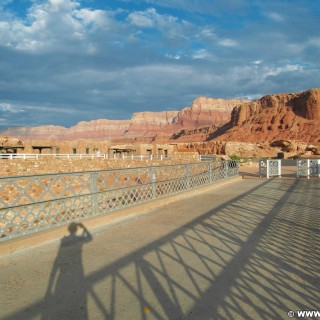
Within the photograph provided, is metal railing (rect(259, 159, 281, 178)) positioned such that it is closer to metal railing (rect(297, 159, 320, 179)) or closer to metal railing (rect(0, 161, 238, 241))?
metal railing (rect(297, 159, 320, 179))

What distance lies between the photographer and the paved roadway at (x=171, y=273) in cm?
334

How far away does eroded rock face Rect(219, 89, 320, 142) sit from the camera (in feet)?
334

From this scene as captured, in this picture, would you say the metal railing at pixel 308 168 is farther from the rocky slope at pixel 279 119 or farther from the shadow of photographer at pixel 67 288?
the rocky slope at pixel 279 119

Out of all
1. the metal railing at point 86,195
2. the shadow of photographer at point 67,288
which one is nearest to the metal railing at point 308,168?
the metal railing at point 86,195

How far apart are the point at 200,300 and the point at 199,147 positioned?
89.5 meters

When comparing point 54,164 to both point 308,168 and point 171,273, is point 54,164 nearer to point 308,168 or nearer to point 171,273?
point 308,168

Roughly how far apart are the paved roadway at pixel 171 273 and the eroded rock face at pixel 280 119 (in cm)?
9335

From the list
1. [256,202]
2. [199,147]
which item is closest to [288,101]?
[199,147]

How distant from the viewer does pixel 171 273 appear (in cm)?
428

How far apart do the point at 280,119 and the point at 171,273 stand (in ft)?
388

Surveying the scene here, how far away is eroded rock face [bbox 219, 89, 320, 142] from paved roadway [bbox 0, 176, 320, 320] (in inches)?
3675

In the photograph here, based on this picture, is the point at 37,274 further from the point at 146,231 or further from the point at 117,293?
the point at 146,231

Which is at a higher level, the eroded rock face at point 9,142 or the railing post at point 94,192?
the eroded rock face at point 9,142

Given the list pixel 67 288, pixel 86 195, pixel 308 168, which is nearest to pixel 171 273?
pixel 67 288
